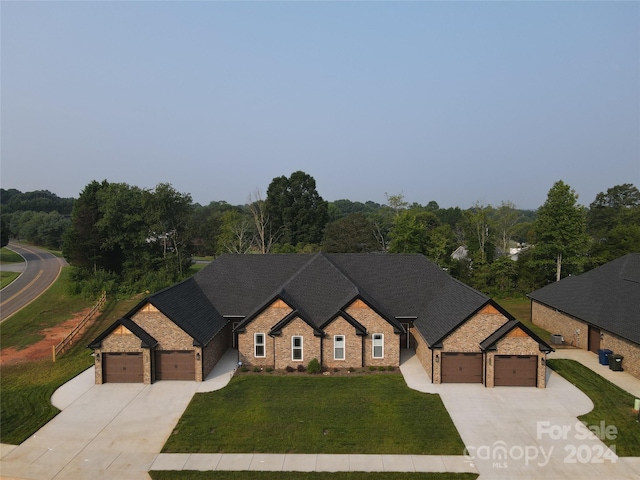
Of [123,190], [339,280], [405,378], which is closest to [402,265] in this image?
[339,280]

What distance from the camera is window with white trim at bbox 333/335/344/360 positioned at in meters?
22.9

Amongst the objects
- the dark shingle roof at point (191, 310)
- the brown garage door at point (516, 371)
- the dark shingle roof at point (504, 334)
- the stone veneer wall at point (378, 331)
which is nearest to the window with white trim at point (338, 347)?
the stone veneer wall at point (378, 331)

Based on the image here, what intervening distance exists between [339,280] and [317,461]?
1254cm

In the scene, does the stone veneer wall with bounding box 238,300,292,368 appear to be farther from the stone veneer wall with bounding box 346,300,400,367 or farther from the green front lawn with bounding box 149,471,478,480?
the green front lawn with bounding box 149,471,478,480

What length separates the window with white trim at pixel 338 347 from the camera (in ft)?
75.0

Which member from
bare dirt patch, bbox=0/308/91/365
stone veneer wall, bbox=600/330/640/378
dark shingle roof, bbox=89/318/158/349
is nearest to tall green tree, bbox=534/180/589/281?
stone veneer wall, bbox=600/330/640/378

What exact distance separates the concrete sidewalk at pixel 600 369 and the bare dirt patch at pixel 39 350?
31.8m

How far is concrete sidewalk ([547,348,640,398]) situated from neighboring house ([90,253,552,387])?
14.5 feet

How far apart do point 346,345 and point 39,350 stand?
66.8ft

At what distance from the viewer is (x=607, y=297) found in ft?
87.4

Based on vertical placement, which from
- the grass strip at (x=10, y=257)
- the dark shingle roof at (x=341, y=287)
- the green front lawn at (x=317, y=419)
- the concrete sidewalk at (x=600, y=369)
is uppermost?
the dark shingle roof at (x=341, y=287)

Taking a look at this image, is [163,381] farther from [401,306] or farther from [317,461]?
[401,306]

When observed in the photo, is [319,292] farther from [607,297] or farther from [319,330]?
[607,297]

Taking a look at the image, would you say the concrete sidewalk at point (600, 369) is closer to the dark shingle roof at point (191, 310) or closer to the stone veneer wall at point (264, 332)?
the stone veneer wall at point (264, 332)
